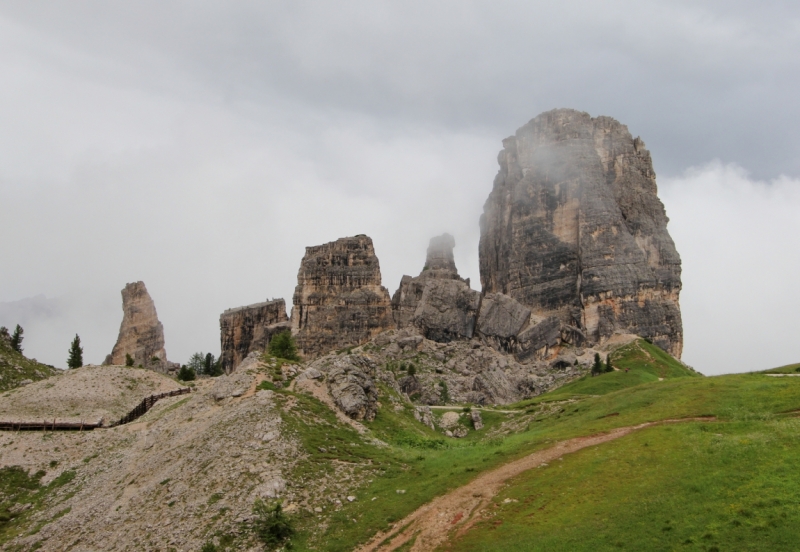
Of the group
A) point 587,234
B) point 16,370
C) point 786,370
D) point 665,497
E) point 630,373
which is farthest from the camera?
point 587,234

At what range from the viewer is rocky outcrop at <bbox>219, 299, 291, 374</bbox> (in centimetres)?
15475

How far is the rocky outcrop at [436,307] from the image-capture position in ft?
448

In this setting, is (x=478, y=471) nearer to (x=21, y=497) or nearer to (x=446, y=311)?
(x=21, y=497)

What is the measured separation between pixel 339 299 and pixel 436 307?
19.7 m

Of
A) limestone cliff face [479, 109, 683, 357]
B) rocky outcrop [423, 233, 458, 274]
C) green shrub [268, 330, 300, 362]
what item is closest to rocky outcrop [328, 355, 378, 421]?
green shrub [268, 330, 300, 362]

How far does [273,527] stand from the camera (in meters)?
34.8

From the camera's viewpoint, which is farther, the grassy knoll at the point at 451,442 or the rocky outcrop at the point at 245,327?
the rocky outcrop at the point at 245,327

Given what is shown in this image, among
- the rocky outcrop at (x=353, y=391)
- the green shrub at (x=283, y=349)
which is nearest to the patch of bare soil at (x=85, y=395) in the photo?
the green shrub at (x=283, y=349)

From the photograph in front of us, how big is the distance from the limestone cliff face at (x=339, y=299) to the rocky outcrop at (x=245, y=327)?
13280 mm

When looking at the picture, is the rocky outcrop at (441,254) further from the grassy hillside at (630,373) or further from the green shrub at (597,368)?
the green shrub at (597,368)

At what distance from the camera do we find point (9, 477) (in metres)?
→ 51.2

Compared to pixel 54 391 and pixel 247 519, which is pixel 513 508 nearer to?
pixel 247 519

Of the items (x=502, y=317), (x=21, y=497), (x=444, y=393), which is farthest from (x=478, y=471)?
(x=502, y=317)

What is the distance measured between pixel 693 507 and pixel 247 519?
21.5m
